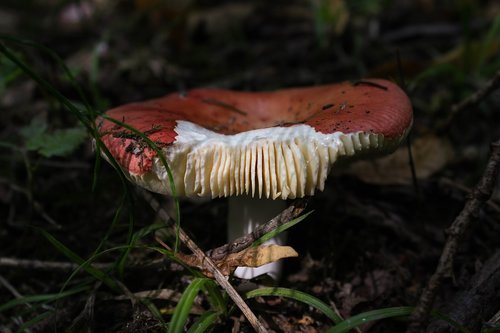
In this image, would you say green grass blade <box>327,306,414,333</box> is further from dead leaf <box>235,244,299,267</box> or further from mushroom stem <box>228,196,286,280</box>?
mushroom stem <box>228,196,286,280</box>

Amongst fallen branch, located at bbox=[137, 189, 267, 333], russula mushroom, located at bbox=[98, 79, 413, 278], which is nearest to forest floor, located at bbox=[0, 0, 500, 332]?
fallen branch, located at bbox=[137, 189, 267, 333]

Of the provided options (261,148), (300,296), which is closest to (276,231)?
(300,296)

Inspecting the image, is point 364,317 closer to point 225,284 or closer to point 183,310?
point 225,284

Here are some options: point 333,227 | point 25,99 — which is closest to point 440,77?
point 333,227

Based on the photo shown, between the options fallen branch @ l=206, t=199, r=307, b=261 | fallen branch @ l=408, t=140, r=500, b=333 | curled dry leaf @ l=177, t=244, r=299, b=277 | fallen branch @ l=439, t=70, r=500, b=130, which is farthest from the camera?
fallen branch @ l=439, t=70, r=500, b=130

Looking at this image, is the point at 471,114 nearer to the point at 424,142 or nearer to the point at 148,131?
the point at 424,142
